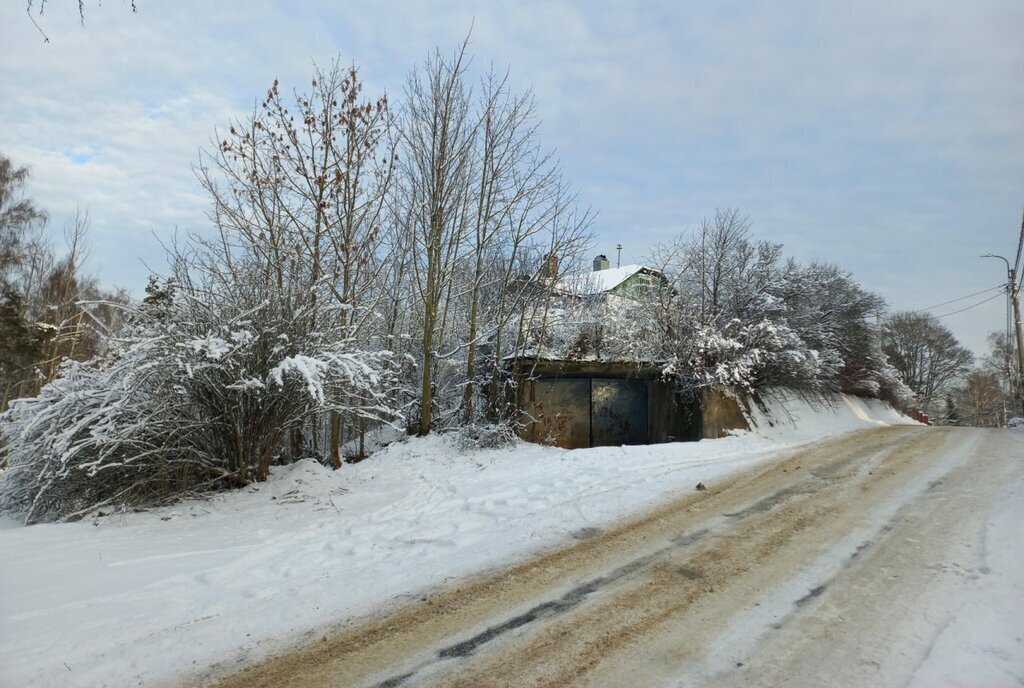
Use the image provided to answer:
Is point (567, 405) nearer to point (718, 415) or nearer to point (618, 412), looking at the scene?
point (618, 412)

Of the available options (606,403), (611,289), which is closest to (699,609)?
(606,403)

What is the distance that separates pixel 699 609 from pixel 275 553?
3.88 metres

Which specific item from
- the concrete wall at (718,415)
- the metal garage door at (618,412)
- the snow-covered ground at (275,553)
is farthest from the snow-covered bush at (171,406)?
the concrete wall at (718,415)

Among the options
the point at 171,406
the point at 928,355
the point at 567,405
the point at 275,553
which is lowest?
the point at 275,553

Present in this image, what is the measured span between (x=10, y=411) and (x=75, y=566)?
4.19 meters

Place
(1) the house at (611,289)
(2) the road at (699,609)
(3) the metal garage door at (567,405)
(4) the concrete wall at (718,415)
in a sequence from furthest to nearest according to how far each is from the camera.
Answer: (1) the house at (611,289), (3) the metal garage door at (567,405), (4) the concrete wall at (718,415), (2) the road at (699,609)

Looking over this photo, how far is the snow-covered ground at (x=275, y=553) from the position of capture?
355 cm

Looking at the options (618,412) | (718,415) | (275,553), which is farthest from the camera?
(618,412)

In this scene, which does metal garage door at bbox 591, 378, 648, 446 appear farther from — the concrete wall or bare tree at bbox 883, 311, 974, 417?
bare tree at bbox 883, 311, 974, 417

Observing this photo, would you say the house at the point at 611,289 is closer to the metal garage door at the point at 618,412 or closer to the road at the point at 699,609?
the metal garage door at the point at 618,412

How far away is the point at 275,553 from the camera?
5.38 metres

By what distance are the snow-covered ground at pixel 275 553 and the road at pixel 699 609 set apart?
1.42 ft

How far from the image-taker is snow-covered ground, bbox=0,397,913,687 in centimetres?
355

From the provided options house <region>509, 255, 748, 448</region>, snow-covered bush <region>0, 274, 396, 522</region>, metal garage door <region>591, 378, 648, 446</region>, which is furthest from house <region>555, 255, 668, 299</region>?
snow-covered bush <region>0, 274, 396, 522</region>
